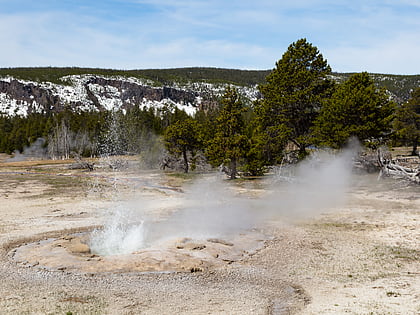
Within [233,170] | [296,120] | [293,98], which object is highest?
[293,98]

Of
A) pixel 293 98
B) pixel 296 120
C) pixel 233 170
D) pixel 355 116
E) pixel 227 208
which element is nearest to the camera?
pixel 227 208

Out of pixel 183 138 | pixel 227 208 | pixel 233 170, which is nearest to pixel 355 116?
pixel 233 170

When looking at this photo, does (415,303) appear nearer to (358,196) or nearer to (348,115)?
(358,196)

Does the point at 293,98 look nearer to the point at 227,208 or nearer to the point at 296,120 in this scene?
the point at 296,120

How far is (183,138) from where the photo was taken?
49.9 m

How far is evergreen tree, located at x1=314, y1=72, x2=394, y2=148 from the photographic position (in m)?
31.7

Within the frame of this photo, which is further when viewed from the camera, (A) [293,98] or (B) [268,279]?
(A) [293,98]

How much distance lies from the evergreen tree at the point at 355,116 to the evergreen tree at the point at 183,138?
19.7 metres

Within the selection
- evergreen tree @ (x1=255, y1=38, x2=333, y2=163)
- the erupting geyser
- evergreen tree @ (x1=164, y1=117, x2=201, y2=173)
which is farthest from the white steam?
evergreen tree @ (x1=164, y1=117, x2=201, y2=173)

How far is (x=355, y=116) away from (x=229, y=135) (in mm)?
12322

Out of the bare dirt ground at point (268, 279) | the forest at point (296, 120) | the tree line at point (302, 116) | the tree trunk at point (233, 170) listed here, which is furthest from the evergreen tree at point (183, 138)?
the bare dirt ground at point (268, 279)

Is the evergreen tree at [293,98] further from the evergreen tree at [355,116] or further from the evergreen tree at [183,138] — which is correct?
the evergreen tree at [183,138]

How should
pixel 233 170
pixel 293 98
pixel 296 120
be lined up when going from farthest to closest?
pixel 233 170 → pixel 296 120 → pixel 293 98

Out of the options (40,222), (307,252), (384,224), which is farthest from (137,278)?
(384,224)
